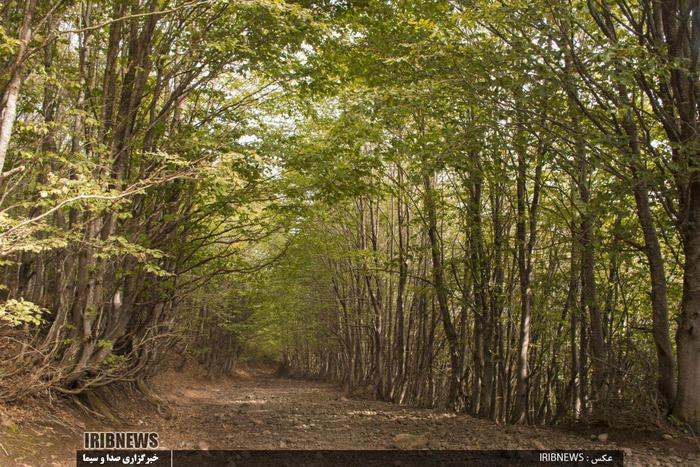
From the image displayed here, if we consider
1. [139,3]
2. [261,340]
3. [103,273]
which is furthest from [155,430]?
[261,340]

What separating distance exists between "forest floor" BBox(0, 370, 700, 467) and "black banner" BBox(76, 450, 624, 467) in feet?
1.06

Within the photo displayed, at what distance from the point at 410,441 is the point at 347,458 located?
1.17 metres

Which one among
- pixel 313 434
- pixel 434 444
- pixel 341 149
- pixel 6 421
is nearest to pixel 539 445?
pixel 434 444

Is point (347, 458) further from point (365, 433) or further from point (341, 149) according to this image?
point (341, 149)

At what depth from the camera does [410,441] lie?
826 centimetres

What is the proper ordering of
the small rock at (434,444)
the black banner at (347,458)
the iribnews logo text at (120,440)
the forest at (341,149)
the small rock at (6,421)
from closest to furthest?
the black banner at (347,458) → the small rock at (6,421) → the forest at (341,149) → the small rock at (434,444) → the iribnews logo text at (120,440)

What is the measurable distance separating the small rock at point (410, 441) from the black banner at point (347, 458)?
24 cm

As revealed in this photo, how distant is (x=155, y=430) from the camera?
404 inches

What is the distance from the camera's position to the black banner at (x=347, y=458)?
6816 millimetres

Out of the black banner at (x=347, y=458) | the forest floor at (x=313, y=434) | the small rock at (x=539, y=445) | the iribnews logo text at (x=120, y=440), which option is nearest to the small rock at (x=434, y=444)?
the forest floor at (x=313, y=434)

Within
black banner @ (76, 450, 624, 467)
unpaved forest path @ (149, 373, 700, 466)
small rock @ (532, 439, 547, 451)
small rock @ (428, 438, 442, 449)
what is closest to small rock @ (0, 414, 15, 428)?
black banner @ (76, 450, 624, 467)

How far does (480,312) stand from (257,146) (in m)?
6.11

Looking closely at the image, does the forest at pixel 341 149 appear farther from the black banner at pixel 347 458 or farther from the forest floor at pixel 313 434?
the black banner at pixel 347 458

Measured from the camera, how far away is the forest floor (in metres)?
6.91
